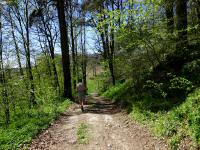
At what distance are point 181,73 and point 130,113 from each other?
2.94 meters

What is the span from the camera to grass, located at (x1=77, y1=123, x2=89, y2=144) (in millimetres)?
7875

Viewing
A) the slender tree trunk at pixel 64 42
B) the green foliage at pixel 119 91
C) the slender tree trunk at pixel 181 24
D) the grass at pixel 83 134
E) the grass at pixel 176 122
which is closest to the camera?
the grass at pixel 176 122

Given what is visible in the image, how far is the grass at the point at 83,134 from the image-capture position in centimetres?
788

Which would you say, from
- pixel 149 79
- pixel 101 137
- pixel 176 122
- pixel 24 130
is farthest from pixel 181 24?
pixel 24 130

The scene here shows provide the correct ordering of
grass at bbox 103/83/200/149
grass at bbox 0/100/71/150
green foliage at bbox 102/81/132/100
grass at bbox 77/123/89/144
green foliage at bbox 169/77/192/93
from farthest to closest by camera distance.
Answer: green foliage at bbox 102/81/132/100
green foliage at bbox 169/77/192/93
grass at bbox 77/123/89/144
grass at bbox 0/100/71/150
grass at bbox 103/83/200/149

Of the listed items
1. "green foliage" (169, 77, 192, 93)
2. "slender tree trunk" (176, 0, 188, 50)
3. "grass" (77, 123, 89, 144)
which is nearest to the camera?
"grass" (77, 123, 89, 144)

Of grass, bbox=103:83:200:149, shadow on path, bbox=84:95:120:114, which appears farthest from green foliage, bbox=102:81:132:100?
grass, bbox=103:83:200:149

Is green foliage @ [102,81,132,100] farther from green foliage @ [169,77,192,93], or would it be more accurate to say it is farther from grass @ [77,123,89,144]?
grass @ [77,123,89,144]

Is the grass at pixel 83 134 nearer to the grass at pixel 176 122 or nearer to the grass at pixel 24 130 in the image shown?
the grass at pixel 24 130

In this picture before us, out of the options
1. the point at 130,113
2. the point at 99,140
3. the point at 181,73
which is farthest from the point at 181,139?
the point at 181,73

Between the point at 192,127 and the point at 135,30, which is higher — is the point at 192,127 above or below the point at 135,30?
below

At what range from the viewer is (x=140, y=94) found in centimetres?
1291

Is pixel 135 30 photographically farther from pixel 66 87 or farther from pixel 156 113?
pixel 66 87

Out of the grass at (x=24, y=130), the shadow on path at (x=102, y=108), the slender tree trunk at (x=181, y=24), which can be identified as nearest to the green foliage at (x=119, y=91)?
the shadow on path at (x=102, y=108)
